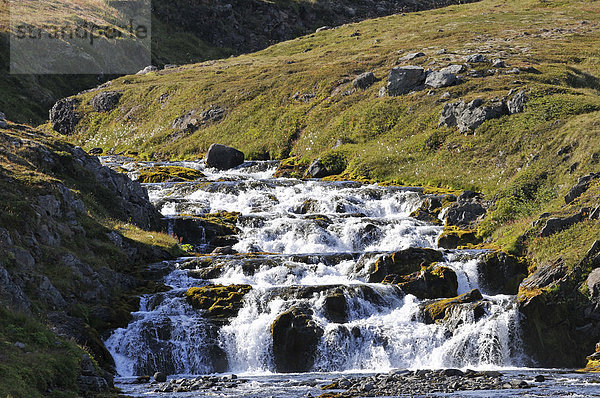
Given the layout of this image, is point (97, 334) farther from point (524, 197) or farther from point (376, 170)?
point (376, 170)

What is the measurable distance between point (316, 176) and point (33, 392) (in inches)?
1842

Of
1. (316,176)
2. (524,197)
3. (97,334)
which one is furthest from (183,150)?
(97,334)

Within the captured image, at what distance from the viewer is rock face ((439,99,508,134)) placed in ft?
202

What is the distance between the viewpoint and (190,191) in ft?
→ 191

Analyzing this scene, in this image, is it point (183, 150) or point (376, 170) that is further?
point (183, 150)

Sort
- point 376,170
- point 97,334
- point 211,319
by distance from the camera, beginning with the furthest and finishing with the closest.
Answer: point 376,170 < point 211,319 < point 97,334

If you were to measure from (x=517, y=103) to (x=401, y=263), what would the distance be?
102 feet

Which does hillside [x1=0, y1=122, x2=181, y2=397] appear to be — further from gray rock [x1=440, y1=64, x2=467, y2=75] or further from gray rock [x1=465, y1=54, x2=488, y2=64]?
gray rock [x1=465, y1=54, x2=488, y2=64]

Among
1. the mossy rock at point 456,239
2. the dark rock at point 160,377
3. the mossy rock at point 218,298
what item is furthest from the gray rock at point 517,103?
the dark rock at point 160,377

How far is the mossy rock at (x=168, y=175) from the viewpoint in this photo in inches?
2549

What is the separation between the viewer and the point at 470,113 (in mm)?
63156

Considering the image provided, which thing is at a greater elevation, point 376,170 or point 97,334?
point 376,170

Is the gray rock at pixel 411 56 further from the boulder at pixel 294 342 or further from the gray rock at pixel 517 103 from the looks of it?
the boulder at pixel 294 342

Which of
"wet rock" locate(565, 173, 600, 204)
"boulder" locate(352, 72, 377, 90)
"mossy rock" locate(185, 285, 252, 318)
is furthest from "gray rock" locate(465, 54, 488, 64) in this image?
"mossy rock" locate(185, 285, 252, 318)
